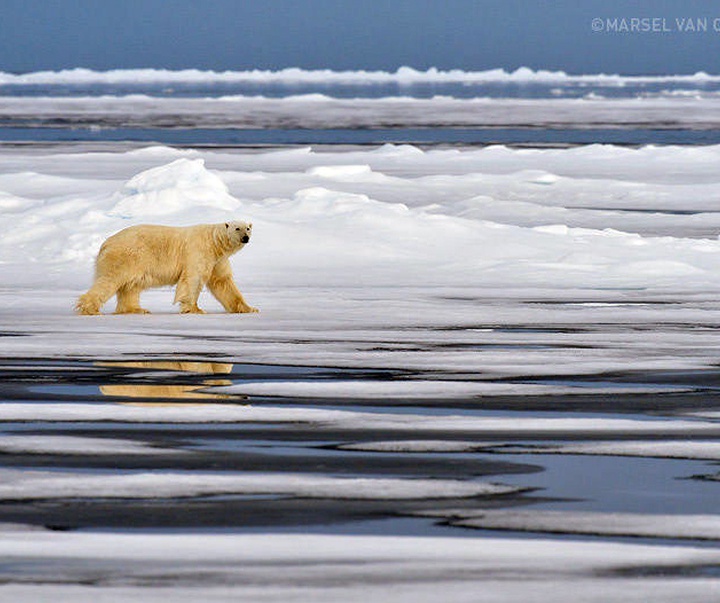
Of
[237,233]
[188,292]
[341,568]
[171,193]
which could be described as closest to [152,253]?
[188,292]

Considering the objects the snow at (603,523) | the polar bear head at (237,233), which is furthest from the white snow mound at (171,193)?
the snow at (603,523)

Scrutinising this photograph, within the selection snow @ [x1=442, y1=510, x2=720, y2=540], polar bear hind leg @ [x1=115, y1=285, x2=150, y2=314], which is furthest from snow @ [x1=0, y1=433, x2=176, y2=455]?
polar bear hind leg @ [x1=115, y1=285, x2=150, y2=314]

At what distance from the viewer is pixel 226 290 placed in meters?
10.8

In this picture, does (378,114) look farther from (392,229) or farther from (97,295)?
(97,295)

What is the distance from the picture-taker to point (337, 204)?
54.4 ft

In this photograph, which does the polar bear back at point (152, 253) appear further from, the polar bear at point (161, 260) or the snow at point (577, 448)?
the snow at point (577, 448)

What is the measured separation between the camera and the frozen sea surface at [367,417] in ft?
15.5

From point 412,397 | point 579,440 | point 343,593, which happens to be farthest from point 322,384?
point 343,593

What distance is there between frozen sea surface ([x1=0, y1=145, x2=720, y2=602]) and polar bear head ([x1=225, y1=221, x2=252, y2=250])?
0.50 metres

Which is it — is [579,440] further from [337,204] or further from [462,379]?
[337,204]

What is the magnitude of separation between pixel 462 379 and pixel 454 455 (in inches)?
75.7

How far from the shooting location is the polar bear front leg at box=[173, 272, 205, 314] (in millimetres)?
10547

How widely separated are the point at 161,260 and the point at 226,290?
0.53 metres

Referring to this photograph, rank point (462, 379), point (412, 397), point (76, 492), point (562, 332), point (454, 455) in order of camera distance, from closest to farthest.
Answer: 1. point (76, 492)
2. point (454, 455)
3. point (412, 397)
4. point (462, 379)
5. point (562, 332)
